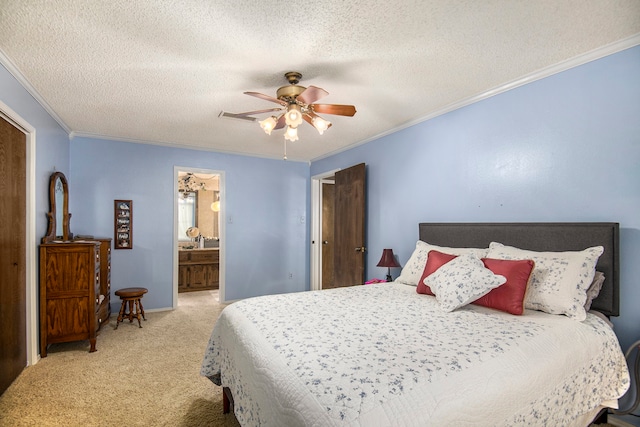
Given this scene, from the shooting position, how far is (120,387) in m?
2.41

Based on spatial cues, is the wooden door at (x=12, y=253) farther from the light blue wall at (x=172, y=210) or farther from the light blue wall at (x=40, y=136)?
the light blue wall at (x=172, y=210)

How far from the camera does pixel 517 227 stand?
246 cm

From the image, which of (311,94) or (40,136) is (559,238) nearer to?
(311,94)

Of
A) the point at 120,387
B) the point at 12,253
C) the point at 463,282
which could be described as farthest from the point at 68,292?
the point at 463,282

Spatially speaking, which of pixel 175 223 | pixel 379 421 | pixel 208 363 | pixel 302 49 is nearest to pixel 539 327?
pixel 379 421

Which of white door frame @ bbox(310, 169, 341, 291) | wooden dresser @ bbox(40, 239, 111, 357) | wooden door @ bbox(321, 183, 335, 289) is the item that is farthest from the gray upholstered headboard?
wooden dresser @ bbox(40, 239, 111, 357)

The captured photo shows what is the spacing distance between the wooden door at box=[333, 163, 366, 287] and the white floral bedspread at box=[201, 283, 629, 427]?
202 cm

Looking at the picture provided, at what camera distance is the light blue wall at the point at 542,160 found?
1.97m

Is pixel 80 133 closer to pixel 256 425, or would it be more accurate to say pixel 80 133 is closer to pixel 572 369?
pixel 256 425

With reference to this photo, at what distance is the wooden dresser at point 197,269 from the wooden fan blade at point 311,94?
14.3 feet

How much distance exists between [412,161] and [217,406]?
2.92 m

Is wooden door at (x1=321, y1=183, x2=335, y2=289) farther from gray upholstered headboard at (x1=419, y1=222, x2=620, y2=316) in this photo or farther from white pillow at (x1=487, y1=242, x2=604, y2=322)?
white pillow at (x1=487, y1=242, x2=604, y2=322)

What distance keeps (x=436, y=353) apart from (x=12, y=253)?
10.2ft

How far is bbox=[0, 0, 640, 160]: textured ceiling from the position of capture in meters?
1.70
